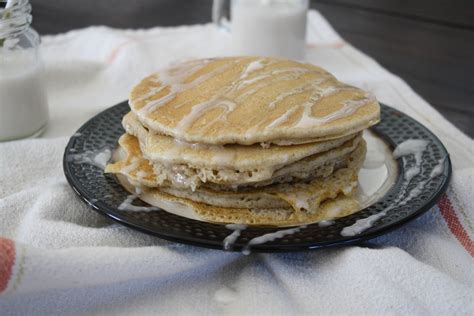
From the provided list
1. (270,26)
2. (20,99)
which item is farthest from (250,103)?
(270,26)

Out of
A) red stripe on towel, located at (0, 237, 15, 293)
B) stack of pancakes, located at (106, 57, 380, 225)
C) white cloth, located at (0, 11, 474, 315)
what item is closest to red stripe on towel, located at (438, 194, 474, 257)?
white cloth, located at (0, 11, 474, 315)

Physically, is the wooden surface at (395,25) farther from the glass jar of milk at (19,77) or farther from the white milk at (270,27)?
the glass jar of milk at (19,77)

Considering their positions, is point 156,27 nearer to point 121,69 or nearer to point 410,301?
point 121,69

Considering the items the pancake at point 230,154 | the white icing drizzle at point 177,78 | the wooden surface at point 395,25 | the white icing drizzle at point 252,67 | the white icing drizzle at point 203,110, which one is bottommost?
the wooden surface at point 395,25

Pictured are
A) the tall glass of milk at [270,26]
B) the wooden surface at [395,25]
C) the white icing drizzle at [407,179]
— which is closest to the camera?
the white icing drizzle at [407,179]

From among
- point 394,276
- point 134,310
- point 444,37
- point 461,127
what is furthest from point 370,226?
point 444,37

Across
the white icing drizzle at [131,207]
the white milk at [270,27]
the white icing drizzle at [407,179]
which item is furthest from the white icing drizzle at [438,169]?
the white milk at [270,27]

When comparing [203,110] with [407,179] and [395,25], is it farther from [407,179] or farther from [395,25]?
[395,25]

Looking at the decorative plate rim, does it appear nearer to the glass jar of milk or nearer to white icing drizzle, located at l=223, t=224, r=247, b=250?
white icing drizzle, located at l=223, t=224, r=247, b=250
